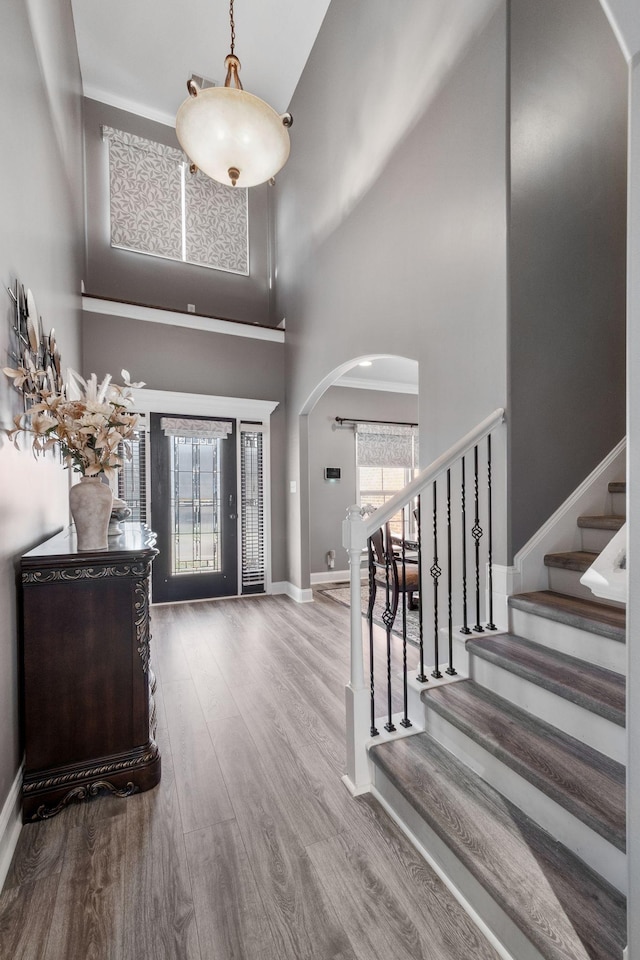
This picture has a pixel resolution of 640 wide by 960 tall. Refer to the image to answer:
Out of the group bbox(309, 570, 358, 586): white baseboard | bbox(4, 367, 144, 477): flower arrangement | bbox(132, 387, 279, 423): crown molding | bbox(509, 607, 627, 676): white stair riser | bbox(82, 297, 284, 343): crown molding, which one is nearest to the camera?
bbox(509, 607, 627, 676): white stair riser

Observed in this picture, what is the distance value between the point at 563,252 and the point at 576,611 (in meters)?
1.91

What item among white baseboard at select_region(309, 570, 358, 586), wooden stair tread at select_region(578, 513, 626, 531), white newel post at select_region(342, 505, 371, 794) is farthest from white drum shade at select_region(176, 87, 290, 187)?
white baseboard at select_region(309, 570, 358, 586)

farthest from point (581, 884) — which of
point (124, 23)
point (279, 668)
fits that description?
point (124, 23)

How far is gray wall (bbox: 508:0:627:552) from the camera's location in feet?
7.22

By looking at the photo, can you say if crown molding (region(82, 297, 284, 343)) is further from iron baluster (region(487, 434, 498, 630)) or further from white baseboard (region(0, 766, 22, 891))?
white baseboard (region(0, 766, 22, 891))

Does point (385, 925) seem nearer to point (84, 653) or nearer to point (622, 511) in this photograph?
point (84, 653)

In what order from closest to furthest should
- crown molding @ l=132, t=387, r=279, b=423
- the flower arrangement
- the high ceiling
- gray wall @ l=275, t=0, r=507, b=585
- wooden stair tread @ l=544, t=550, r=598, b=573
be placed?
1. the flower arrangement
2. wooden stair tread @ l=544, t=550, r=598, b=573
3. gray wall @ l=275, t=0, r=507, b=585
4. the high ceiling
5. crown molding @ l=132, t=387, r=279, b=423

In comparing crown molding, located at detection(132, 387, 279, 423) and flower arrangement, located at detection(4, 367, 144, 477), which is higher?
crown molding, located at detection(132, 387, 279, 423)

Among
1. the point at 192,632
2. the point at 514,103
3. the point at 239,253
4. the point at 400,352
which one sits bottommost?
the point at 192,632

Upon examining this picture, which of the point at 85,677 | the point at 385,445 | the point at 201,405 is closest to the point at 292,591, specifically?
the point at 201,405

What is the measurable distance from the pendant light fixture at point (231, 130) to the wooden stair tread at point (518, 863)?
3742 mm

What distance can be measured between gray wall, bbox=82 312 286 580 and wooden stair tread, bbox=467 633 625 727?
3.67 m

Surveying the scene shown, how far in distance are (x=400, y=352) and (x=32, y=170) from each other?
2.33 metres

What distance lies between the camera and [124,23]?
14.2 feet
